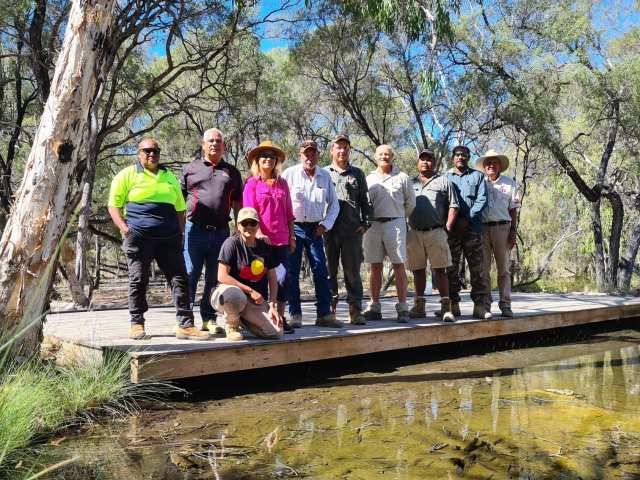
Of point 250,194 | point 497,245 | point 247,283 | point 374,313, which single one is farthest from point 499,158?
point 247,283

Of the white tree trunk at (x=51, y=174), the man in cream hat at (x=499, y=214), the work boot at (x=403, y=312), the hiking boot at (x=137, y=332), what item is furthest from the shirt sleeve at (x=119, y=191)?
the man in cream hat at (x=499, y=214)

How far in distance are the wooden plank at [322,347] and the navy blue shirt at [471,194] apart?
1137mm

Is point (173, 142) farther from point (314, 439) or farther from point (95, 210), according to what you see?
point (314, 439)

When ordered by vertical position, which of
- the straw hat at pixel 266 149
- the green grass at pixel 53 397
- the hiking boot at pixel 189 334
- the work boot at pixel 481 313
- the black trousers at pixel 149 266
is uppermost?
the straw hat at pixel 266 149

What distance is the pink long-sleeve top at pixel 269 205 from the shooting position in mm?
5055

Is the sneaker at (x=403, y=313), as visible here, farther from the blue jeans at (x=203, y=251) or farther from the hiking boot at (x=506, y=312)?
the blue jeans at (x=203, y=251)

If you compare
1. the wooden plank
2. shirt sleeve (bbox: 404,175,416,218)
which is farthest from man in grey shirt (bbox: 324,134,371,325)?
the wooden plank

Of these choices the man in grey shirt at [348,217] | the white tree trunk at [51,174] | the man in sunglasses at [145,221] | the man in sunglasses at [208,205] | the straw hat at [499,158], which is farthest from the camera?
the straw hat at [499,158]

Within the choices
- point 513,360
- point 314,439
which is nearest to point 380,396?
point 314,439

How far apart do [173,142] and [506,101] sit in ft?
A: 36.2

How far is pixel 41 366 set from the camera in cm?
406

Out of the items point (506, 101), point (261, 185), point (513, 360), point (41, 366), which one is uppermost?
point (506, 101)

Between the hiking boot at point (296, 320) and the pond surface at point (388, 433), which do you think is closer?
the pond surface at point (388, 433)

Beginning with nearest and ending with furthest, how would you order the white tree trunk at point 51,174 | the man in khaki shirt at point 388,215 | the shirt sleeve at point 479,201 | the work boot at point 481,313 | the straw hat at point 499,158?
the white tree trunk at point 51,174 < the man in khaki shirt at point 388,215 < the shirt sleeve at point 479,201 < the straw hat at point 499,158 < the work boot at point 481,313
